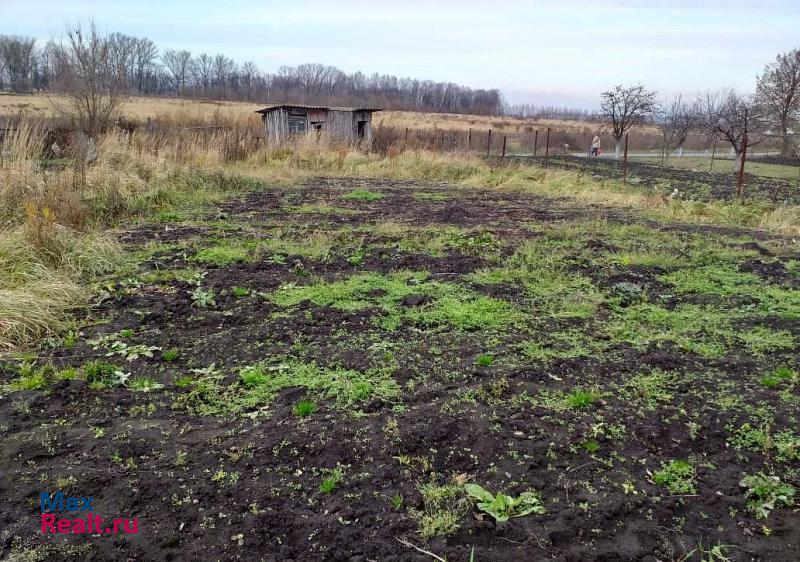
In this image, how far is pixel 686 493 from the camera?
2.34 metres

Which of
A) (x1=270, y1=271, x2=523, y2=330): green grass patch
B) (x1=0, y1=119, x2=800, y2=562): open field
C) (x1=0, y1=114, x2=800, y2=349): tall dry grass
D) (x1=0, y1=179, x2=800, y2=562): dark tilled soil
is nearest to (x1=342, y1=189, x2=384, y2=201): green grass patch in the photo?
(x1=0, y1=114, x2=800, y2=349): tall dry grass

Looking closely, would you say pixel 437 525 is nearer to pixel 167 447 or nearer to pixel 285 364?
pixel 167 447

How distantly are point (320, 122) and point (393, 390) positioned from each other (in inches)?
748

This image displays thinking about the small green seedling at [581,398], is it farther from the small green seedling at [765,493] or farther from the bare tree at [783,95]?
the bare tree at [783,95]

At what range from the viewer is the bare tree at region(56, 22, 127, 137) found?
10914mm

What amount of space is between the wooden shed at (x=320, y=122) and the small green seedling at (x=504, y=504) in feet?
58.8

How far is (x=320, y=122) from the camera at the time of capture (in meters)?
20.7

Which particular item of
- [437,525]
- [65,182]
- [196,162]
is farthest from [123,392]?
[196,162]

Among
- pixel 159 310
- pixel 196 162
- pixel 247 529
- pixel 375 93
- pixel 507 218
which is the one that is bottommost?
pixel 247 529

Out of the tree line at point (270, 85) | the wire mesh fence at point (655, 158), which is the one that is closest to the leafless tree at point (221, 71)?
the tree line at point (270, 85)

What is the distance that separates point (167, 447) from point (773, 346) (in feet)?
13.1

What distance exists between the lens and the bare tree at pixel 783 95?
24.0 metres

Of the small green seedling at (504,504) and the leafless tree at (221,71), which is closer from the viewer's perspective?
the small green seedling at (504,504)

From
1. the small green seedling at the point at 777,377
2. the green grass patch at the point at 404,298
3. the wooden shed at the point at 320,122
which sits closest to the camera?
the small green seedling at the point at 777,377
